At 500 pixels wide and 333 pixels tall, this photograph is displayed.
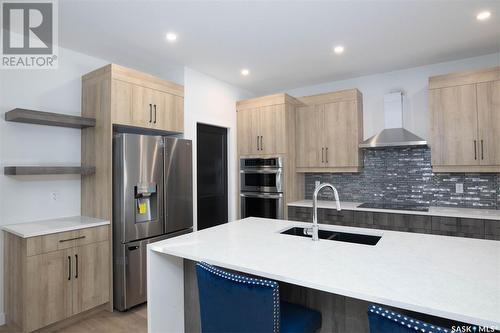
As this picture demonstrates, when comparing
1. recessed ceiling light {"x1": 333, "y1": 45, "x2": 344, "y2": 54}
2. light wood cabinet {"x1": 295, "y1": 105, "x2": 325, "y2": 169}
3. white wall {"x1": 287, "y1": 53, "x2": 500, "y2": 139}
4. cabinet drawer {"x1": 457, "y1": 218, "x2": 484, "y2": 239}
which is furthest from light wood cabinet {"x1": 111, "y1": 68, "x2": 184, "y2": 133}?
cabinet drawer {"x1": 457, "y1": 218, "x2": 484, "y2": 239}

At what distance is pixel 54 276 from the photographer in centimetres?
244

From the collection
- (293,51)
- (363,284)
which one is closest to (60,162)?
(293,51)

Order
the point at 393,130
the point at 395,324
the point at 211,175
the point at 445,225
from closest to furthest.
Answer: the point at 395,324, the point at 445,225, the point at 393,130, the point at 211,175

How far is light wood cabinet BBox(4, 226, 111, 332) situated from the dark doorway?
4.72ft

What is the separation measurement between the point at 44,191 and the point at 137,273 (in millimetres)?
1267

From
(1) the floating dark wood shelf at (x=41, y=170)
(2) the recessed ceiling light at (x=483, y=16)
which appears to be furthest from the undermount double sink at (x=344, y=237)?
(2) the recessed ceiling light at (x=483, y=16)

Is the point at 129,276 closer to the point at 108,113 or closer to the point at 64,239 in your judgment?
the point at 64,239

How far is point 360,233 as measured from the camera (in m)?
2.06

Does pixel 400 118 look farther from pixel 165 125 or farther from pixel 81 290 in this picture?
pixel 81 290

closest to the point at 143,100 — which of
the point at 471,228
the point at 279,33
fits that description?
the point at 279,33

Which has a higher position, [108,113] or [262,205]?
[108,113]

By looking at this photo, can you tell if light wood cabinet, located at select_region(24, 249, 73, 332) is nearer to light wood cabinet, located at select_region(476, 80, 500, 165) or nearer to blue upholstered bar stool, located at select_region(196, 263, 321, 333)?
blue upholstered bar stool, located at select_region(196, 263, 321, 333)

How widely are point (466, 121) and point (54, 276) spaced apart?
14.6 feet

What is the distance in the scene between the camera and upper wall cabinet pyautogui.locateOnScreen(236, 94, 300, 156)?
4066mm
